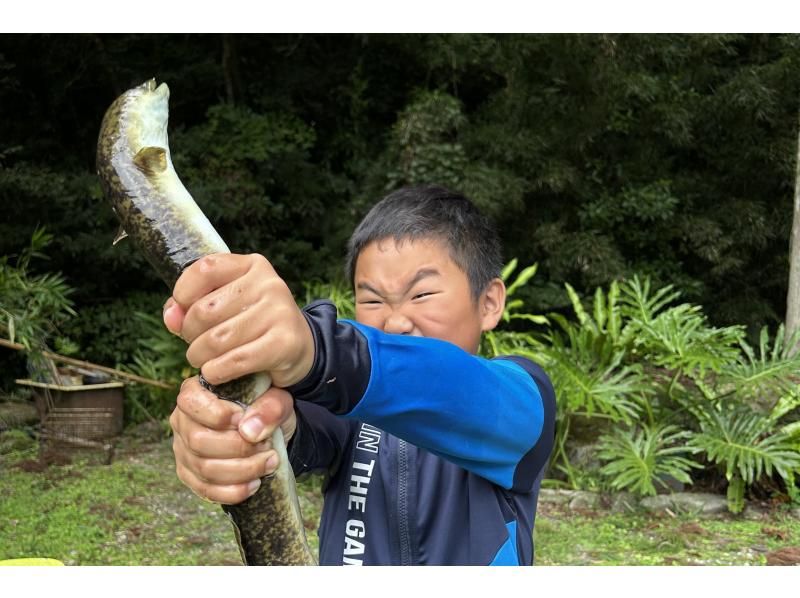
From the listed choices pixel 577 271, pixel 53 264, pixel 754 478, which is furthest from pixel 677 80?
pixel 53 264

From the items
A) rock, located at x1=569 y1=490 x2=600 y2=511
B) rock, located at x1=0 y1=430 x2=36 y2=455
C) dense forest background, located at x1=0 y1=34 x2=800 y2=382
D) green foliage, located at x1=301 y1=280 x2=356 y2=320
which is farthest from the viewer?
dense forest background, located at x1=0 y1=34 x2=800 y2=382

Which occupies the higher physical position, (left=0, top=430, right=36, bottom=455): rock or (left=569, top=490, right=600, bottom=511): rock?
(left=569, top=490, right=600, bottom=511): rock

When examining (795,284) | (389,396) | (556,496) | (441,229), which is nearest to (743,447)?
(556,496)

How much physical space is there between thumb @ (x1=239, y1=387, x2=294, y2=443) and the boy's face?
438 mm

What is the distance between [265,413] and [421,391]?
0.18 metres

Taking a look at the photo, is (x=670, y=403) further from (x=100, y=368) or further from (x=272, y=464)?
(x=272, y=464)

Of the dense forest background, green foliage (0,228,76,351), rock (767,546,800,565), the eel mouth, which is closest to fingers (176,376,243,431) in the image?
the eel mouth

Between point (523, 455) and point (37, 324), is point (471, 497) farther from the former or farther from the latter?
point (37, 324)

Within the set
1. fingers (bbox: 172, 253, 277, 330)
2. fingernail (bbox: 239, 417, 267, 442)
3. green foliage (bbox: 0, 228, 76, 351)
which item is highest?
fingers (bbox: 172, 253, 277, 330)

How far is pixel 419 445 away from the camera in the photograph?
3.34 feet

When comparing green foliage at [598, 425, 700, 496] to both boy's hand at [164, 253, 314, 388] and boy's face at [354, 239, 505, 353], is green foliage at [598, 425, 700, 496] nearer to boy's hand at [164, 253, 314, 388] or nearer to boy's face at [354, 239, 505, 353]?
boy's face at [354, 239, 505, 353]

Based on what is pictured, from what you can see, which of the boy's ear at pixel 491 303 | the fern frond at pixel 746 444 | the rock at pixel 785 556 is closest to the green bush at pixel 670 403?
the fern frond at pixel 746 444

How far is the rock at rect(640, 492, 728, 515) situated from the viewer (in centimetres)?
473

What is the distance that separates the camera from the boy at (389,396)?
32.4 inches
